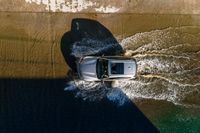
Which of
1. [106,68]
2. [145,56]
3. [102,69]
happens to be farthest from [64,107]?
[145,56]

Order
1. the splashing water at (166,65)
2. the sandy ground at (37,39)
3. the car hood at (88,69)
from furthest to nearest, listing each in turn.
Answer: the splashing water at (166,65), the sandy ground at (37,39), the car hood at (88,69)

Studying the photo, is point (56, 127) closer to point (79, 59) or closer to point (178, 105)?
point (79, 59)

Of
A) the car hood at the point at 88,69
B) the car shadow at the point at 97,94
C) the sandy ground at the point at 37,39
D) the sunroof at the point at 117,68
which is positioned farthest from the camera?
the car shadow at the point at 97,94

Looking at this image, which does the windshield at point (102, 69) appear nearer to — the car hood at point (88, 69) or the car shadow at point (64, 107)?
the car hood at point (88, 69)

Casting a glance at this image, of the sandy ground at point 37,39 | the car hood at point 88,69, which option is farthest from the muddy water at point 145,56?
the car hood at point 88,69

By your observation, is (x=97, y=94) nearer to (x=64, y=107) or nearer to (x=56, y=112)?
(x=64, y=107)

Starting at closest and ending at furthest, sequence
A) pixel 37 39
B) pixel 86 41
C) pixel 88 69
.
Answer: pixel 88 69 → pixel 37 39 → pixel 86 41

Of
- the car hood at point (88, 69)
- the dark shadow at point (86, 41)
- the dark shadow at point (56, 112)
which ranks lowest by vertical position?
the dark shadow at point (56, 112)

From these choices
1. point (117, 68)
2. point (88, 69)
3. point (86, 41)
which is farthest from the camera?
point (86, 41)

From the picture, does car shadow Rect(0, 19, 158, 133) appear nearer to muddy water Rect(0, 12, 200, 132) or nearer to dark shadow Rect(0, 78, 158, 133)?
dark shadow Rect(0, 78, 158, 133)
